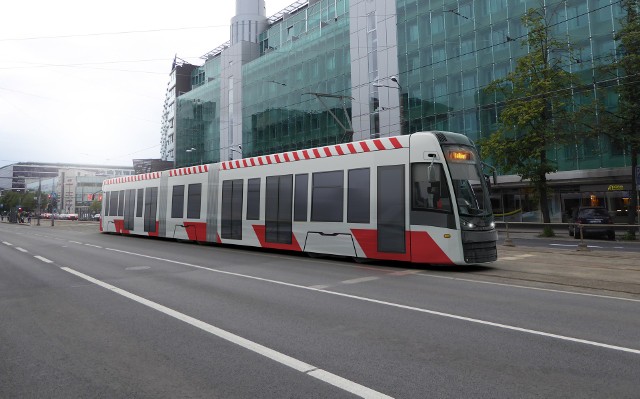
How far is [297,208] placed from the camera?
14.0 metres

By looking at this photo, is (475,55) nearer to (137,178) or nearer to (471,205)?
(137,178)

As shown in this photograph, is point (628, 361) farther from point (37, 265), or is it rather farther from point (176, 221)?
point (176, 221)

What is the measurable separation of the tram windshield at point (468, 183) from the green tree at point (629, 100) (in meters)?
16.4

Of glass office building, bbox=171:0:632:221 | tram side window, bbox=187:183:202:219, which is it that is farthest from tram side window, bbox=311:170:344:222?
tram side window, bbox=187:183:202:219

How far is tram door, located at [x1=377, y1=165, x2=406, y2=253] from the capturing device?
11320 mm

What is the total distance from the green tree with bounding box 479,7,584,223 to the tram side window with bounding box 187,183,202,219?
17.2 metres

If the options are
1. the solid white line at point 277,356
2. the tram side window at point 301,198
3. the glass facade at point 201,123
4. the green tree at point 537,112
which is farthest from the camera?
the glass facade at point 201,123

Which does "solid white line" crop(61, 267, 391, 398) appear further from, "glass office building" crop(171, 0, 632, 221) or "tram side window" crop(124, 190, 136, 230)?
"tram side window" crop(124, 190, 136, 230)

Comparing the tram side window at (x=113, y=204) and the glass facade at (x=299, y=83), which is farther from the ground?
the glass facade at (x=299, y=83)

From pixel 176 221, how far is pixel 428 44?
27972 mm

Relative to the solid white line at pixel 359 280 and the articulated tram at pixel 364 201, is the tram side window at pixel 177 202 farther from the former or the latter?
the solid white line at pixel 359 280

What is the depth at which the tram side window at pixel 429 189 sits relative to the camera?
10641 millimetres

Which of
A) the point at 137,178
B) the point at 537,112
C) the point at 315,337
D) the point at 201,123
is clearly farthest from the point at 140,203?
the point at 201,123

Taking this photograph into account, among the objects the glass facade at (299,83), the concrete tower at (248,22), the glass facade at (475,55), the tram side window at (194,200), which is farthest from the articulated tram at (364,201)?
the concrete tower at (248,22)
